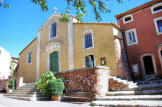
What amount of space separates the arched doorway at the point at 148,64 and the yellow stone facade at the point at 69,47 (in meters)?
3.11

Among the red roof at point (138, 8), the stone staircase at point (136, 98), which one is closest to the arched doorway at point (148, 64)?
the red roof at point (138, 8)

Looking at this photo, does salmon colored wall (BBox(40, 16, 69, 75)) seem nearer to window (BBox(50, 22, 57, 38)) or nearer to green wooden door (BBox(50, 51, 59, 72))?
window (BBox(50, 22, 57, 38))

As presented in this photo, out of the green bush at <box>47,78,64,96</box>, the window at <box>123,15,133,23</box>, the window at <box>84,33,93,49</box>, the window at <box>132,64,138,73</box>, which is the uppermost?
the window at <box>123,15,133,23</box>

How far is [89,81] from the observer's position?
780 centimetres

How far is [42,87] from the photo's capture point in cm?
913

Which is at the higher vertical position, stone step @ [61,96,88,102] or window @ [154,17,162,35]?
window @ [154,17,162,35]

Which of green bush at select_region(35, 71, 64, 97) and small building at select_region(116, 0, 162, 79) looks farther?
small building at select_region(116, 0, 162, 79)

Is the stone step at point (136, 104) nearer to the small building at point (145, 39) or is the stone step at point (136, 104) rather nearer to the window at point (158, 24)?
the small building at point (145, 39)

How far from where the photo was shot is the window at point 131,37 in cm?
1299

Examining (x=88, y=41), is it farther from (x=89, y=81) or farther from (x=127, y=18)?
(x=89, y=81)

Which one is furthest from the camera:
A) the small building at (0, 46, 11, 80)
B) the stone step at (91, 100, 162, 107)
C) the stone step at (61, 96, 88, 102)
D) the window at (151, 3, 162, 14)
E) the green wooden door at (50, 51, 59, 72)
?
the small building at (0, 46, 11, 80)

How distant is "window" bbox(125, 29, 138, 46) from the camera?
12991mm

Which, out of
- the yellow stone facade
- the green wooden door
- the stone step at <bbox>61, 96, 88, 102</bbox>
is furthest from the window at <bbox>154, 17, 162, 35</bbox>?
the green wooden door

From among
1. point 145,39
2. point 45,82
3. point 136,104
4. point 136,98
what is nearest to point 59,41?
point 45,82
